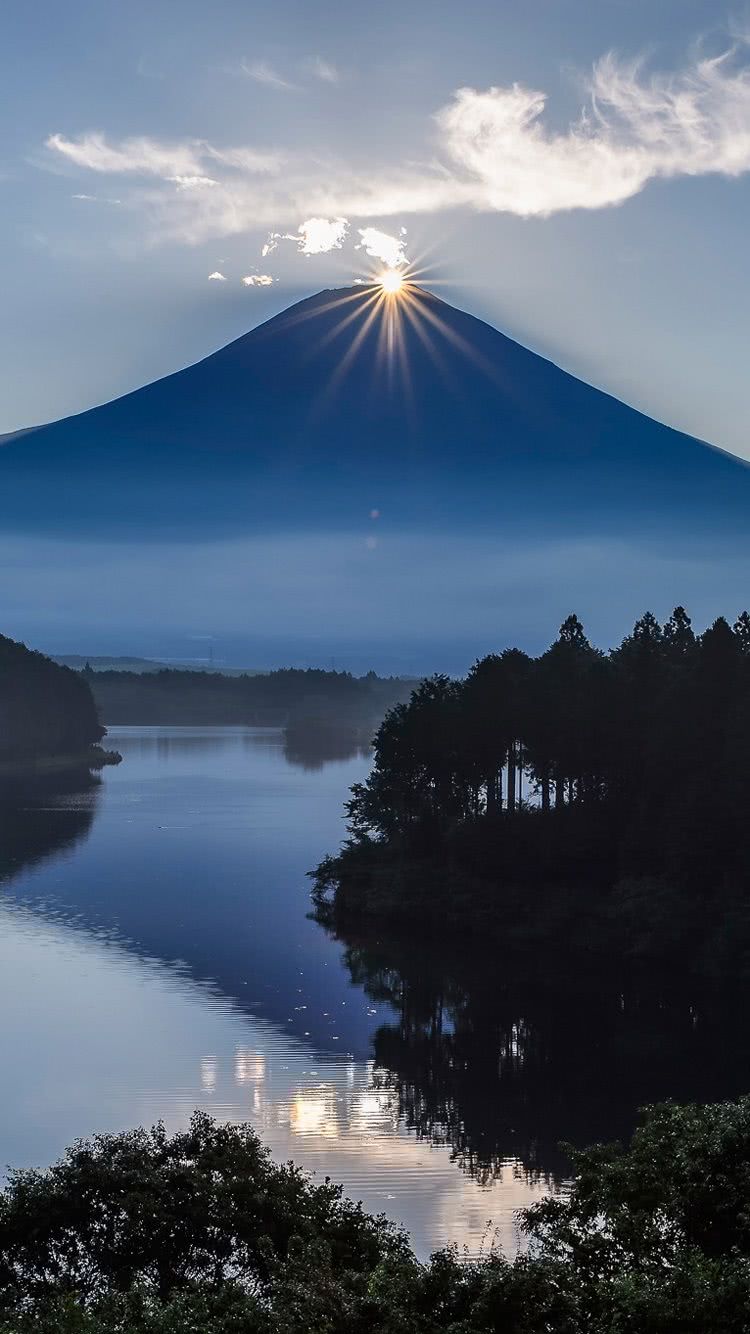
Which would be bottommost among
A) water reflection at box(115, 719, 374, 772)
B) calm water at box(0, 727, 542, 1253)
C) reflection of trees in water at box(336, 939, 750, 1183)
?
reflection of trees in water at box(336, 939, 750, 1183)

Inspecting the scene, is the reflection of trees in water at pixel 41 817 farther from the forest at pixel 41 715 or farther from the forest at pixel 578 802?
the forest at pixel 41 715

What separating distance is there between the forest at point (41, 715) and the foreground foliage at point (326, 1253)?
99.1 m

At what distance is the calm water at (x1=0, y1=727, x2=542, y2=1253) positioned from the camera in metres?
21.1

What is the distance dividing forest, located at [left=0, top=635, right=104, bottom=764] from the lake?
60938mm

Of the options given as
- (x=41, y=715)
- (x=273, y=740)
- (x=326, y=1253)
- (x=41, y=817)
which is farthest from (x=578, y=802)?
(x=273, y=740)

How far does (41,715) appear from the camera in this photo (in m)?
113

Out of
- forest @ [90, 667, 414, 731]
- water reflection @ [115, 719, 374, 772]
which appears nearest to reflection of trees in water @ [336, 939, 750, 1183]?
water reflection @ [115, 719, 374, 772]

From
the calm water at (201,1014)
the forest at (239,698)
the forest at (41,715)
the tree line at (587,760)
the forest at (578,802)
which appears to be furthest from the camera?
the forest at (239,698)

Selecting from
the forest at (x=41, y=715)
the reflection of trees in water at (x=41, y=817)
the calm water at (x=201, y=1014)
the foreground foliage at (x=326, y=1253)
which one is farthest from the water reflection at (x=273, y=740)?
the foreground foliage at (x=326, y=1253)

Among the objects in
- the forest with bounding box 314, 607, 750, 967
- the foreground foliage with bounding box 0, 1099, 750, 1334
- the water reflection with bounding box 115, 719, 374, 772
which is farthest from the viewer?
the water reflection with bounding box 115, 719, 374, 772

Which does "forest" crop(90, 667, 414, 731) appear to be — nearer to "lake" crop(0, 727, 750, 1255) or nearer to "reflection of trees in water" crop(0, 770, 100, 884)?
"reflection of trees in water" crop(0, 770, 100, 884)

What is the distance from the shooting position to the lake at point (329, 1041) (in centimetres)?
2161

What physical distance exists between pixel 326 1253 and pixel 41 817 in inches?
2300

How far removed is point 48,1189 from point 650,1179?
18.8 ft
